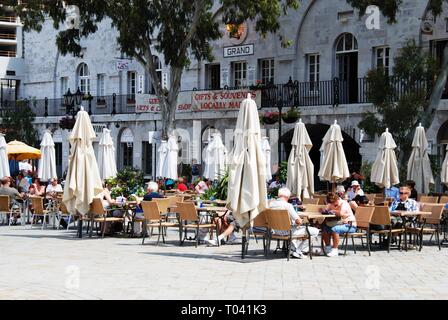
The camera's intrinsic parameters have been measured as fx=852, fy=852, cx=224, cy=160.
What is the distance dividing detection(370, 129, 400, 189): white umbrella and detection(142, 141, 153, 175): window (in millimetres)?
20682

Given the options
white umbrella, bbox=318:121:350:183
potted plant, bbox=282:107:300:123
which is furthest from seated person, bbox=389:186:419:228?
potted plant, bbox=282:107:300:123

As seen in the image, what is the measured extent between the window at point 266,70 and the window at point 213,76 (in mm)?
2627

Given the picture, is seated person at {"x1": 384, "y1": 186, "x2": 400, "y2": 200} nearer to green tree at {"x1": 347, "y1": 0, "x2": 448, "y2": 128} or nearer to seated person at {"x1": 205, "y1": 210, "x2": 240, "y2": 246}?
green tree at {"x1": 347, "y1": 0, "x2": 448, "y2": 128}

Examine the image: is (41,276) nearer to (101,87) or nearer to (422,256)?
(422,256)

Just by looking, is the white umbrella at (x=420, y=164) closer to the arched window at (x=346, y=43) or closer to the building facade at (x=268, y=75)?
the building facade at (x=268, y=75)

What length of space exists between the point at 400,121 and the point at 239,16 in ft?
22.8

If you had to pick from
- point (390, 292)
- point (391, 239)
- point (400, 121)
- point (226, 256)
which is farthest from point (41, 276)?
point (400, 121)

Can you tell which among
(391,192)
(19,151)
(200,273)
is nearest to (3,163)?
(19,151)

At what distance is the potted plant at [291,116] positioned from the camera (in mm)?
33438

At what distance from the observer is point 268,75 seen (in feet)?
123

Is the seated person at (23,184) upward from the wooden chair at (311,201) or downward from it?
upward

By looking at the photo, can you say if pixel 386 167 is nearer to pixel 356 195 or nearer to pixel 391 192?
pixel 391 192

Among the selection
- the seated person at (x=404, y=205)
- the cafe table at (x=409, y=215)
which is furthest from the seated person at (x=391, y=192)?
the seated person at (x=404, y=205)

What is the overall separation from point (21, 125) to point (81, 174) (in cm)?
2792
